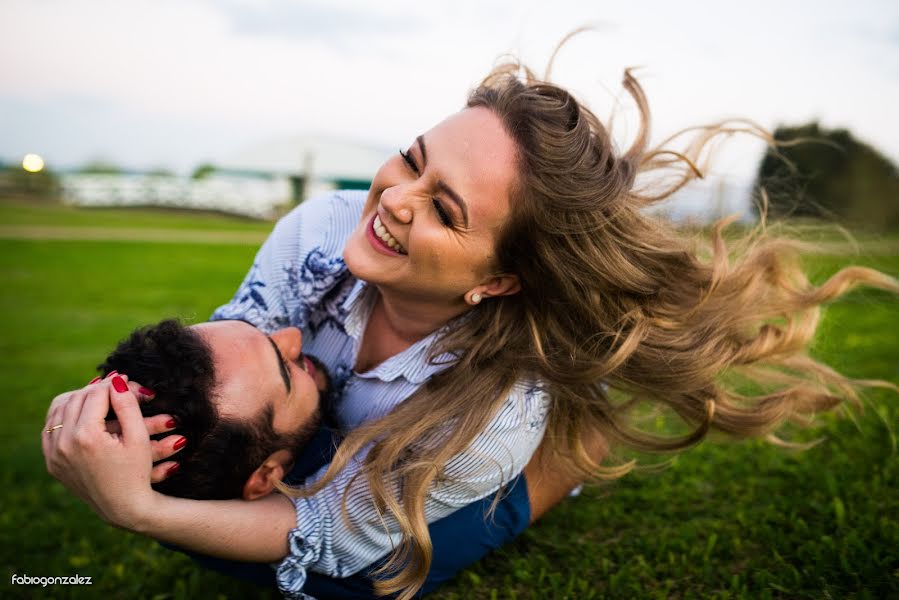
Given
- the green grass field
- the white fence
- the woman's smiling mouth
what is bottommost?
the white fence

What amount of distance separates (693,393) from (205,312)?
279 inches

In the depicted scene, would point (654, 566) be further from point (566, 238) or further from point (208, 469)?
point (208, 469)

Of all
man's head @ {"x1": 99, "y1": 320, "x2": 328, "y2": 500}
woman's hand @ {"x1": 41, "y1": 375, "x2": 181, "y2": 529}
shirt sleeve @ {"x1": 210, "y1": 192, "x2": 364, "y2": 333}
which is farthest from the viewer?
shirt sleeve @ {"x1": 210, "y1": 192, "x2": 364, "y2": 333}

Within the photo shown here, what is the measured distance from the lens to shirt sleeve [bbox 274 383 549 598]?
2576mm

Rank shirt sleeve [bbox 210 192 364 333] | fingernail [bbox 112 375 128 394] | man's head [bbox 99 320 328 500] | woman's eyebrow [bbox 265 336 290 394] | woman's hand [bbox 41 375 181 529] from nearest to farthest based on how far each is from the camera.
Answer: woman's hand [bbox 41 375 181 529] → fingernail [bbox 112 375 128 394] → man's head [bbox 99 320 328 500] → woman's eyebrow [bbox 265 336 290 394] → shirt sleeve [bbox 210 192 364 333]

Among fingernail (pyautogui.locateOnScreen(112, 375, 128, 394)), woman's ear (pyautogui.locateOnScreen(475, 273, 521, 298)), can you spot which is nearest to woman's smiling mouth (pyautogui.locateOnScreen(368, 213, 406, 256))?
woman's ear (pyautogui.locateOnScreen(475, 273, 521, 298))

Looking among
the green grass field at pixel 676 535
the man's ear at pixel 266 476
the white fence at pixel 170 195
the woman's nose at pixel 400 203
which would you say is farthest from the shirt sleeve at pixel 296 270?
the white fence at pixel 170 195

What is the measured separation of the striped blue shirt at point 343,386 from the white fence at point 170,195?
99.4ft

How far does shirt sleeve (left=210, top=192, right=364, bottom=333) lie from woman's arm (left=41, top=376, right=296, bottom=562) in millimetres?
924

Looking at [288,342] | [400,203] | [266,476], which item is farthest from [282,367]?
[400,203]

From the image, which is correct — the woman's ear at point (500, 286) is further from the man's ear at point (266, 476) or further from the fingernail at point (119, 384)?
the fingernail at point (119, 384)

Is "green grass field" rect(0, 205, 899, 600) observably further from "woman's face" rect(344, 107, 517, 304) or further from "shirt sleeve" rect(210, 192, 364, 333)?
"woman's face" rect(344, 107, 517, 304)

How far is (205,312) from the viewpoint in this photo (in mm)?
9008

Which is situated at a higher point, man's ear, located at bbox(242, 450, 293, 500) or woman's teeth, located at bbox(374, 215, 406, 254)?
woman's teeth, located at bbox(374, 215, 406, 254)
